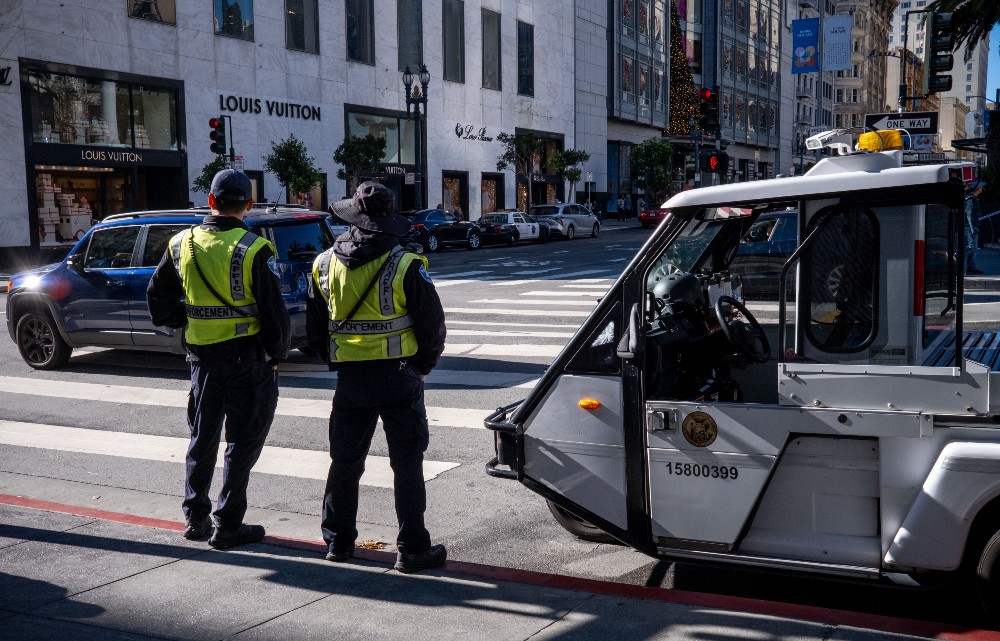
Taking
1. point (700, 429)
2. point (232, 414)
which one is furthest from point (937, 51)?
point (232, 414)

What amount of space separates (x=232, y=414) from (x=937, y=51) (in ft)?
41.9

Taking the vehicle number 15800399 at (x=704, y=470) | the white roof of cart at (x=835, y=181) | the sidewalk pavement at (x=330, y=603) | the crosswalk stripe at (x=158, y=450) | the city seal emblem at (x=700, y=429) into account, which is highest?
the white roof of cart at (x=835, y=181)

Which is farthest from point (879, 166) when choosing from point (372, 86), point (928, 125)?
point (372, 86)

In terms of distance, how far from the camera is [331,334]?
192 inches

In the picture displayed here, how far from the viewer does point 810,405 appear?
403cm

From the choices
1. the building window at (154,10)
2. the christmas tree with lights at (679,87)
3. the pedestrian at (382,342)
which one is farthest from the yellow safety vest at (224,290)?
the christmas tree with lights at (679,87)

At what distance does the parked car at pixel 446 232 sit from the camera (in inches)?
1359

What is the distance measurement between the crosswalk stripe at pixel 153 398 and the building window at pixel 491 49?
4415 centimetres

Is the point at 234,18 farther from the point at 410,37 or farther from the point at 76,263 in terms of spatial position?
the point at 76,263

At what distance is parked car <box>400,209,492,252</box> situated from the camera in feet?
113

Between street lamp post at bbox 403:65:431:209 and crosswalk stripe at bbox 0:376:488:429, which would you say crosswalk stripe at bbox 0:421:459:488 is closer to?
crosswalk stripe at bbox 0:376:488:429

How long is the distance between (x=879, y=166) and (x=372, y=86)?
42993 mm

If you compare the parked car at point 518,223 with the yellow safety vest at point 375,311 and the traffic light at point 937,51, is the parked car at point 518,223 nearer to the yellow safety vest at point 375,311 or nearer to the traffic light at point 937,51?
the traffic light at point 937,51

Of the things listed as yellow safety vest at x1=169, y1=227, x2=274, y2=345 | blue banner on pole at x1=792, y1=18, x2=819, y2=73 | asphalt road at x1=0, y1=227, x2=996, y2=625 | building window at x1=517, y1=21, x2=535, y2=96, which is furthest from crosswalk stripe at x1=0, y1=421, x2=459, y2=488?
building window at x1=517, y1=21, x2=535, y2=96
